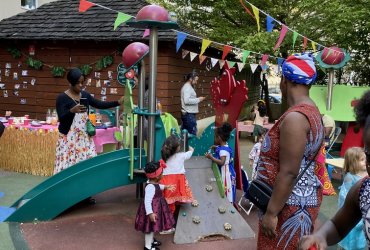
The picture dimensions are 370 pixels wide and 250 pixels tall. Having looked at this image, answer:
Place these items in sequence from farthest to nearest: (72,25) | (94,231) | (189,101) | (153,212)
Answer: (72,25) → (189,101) → (94,231) → (153,212)

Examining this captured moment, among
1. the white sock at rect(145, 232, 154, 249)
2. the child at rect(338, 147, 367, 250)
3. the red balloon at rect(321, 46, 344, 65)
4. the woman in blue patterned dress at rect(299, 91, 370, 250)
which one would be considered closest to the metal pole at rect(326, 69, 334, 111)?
the red balloon at rect(321, 46, 344, 65)

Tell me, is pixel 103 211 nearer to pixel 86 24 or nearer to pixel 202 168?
pixel 202 168

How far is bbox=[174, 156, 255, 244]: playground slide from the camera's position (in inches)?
182

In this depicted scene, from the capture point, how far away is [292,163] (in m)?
2.24

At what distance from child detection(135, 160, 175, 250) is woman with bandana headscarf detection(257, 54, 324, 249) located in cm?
184

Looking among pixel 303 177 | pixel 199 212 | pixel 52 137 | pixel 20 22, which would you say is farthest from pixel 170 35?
pixel 303 177

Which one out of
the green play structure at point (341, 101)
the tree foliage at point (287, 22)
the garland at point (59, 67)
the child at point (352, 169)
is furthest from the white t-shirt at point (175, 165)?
the tree foliage at point (287, 22)

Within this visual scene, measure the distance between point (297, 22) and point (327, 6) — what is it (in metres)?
1.27

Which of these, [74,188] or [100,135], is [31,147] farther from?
[74,188]

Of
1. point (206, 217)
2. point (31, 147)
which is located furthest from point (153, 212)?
point (31, 147)

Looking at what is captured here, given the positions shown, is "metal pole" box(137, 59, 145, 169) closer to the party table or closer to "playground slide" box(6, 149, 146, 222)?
"playground slide" box(6, 149, 146, 222)

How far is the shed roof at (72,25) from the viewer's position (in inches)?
410

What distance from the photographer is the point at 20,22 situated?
1192 centimetres

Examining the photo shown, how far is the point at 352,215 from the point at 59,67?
1057cm
